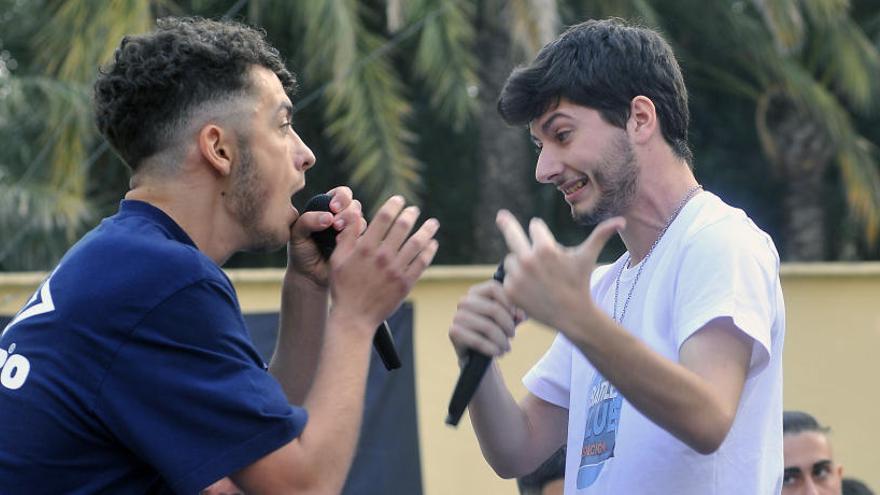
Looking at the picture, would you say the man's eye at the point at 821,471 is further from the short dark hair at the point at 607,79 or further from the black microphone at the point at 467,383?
the black microphone at the point at 467,383

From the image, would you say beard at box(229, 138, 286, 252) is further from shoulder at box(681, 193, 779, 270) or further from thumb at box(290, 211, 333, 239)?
shoulder at box(681, 193, 779, 270)

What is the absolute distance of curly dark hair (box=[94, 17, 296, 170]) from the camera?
7.98 feet

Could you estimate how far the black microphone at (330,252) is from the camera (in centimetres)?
274

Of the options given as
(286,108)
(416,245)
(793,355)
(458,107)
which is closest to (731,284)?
(416,245)

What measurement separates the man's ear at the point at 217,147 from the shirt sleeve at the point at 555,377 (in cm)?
96

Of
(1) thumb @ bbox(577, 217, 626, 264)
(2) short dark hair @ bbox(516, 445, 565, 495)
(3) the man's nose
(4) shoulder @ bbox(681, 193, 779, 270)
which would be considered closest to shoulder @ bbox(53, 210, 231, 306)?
(1) thumb @ bbox(577, 217, 626, 264)

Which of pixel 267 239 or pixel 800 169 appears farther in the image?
pixel 800 169

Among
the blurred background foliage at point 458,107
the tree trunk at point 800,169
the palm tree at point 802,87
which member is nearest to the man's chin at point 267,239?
the blurred background foliage at point 458,107

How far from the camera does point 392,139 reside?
9305mm

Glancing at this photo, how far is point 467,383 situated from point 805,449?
2.29 meters

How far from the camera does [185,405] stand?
211 centimetres

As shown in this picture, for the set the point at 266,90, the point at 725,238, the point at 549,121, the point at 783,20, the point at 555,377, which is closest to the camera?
the point at 725,238

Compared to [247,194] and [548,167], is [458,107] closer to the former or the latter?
[548,167]

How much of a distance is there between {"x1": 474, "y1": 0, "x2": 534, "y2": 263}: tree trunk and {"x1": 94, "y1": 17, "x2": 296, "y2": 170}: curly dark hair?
25.8 ft
